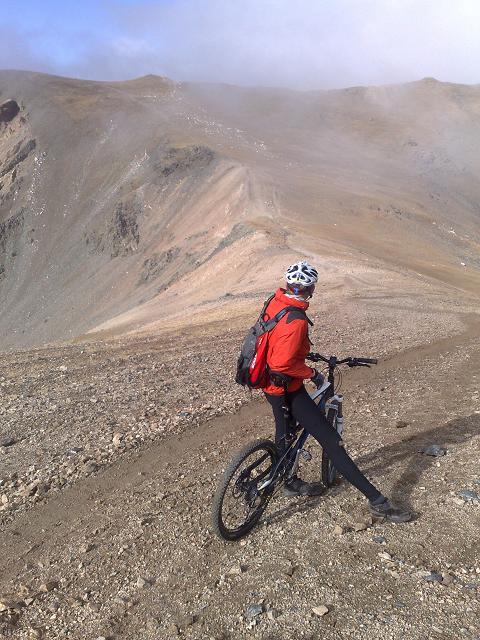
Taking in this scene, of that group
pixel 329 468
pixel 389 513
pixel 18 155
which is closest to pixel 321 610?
pixel 389 513

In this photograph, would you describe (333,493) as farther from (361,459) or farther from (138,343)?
(138,343)

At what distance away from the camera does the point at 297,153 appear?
254 feet

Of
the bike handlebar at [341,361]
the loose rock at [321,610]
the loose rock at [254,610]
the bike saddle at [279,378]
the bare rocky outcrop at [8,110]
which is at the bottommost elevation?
the loose rock at [254,610]

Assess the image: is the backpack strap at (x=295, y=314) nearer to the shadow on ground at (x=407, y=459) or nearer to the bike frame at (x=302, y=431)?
the bike frame at (x=302, y=431)

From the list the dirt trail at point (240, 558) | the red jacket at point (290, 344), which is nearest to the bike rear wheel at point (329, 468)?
the dirt trail at point (240, 558)

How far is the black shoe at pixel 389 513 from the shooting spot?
17.4 ft

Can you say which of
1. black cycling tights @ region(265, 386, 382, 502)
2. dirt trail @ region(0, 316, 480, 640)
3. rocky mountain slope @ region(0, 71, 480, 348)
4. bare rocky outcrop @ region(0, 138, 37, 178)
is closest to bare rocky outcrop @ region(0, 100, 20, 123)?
rocky mountain slope @ region(0, 71, 480, 348)

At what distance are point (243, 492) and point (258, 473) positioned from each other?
0.81 ft

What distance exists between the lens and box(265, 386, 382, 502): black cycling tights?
209 inches

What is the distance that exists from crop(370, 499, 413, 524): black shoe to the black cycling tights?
90 millimetres

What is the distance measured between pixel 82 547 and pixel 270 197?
4134cm

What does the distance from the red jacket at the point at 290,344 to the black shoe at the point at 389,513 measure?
147 centimetres

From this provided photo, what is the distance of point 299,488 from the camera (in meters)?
5.87

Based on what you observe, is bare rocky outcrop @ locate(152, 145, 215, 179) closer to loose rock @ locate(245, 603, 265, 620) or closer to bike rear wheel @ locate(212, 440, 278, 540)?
bike rear wheel @ locate(212, 440, 278, 540)
